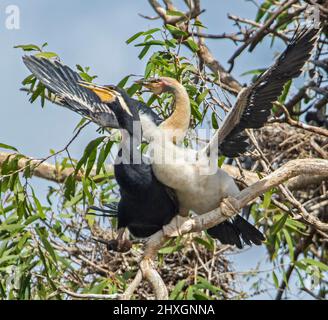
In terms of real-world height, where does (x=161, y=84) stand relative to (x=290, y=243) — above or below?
above

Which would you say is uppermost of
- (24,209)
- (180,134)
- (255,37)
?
(255,37)

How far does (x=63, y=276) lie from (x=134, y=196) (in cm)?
152

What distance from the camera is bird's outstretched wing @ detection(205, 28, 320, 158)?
294 centimetres

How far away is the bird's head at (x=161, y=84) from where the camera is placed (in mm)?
3045

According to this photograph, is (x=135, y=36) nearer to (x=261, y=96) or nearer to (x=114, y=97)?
(x=114, y=97)

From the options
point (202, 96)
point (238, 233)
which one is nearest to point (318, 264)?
point (238, 233)

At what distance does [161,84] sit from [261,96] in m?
0.30

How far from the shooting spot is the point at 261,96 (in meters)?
3.00

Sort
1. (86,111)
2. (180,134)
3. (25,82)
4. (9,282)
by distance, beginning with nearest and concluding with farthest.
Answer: (180,134) → (86,111) → (25,82) → (9,282)

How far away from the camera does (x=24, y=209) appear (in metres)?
3.76

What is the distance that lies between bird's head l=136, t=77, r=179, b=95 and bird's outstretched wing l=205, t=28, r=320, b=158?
0.64ft

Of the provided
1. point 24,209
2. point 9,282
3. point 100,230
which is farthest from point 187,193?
point 100,230

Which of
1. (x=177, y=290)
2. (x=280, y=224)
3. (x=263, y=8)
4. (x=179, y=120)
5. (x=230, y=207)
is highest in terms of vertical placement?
(x=263, y=8)
